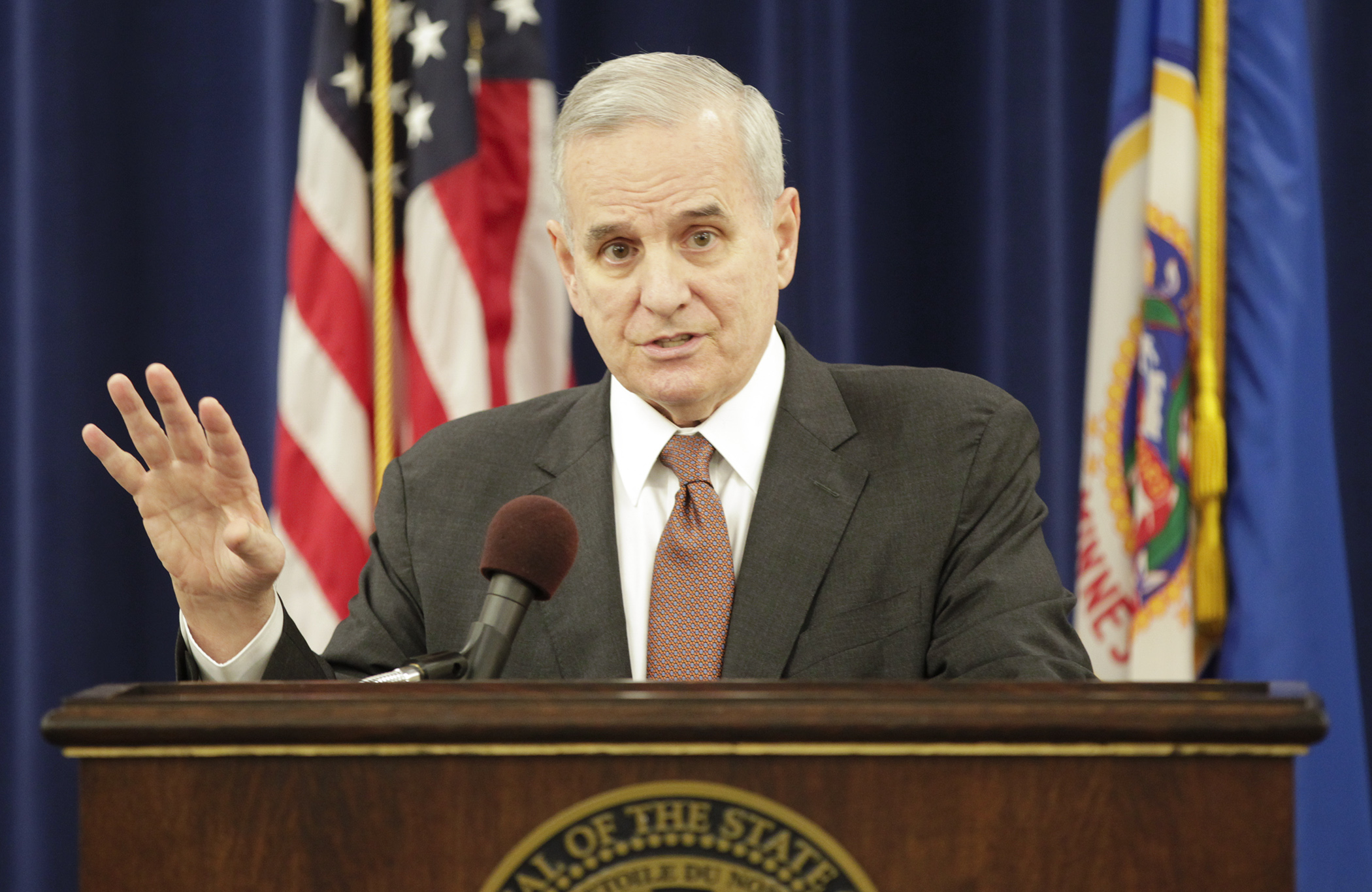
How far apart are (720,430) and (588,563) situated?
262 mm

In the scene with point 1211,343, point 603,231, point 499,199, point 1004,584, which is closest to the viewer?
point 1004,584

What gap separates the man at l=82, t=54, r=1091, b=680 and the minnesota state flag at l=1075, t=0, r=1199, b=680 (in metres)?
0.79

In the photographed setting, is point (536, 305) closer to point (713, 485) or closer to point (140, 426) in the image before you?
point (713, 485)

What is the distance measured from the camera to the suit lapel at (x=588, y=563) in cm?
165

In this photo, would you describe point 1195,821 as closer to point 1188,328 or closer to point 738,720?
point 738,720

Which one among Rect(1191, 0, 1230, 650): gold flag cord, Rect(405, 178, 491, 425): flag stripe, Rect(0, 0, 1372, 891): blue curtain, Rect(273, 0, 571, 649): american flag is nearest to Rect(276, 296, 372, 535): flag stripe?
Rect(273, 0, 571, 649): american flag

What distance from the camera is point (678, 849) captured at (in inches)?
34.6

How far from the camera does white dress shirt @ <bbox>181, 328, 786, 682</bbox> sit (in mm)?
1724

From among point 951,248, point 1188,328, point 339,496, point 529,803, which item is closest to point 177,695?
point 529,803

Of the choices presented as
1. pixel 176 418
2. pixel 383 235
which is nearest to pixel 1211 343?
pixel 383 235

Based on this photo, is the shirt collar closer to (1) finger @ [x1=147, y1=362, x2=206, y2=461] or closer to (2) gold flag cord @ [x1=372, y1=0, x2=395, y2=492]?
(1) finger @ [x1=147, y1=362, x2=206, y2=461]

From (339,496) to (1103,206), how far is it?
1.65 m

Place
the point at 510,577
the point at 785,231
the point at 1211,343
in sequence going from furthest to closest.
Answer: the point at 1211,343 < the point at 785,231 < the point at 510,577

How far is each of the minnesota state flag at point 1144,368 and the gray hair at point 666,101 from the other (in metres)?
1.09
